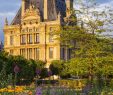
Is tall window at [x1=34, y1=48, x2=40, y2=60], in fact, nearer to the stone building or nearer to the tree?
the stone building

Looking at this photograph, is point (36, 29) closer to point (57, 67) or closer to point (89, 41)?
point (57, 67)

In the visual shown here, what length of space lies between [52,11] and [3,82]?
69.0 metres

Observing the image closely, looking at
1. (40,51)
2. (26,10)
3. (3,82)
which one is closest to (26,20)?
(26,10)

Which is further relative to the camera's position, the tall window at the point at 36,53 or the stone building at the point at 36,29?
the tall window at the point at 36,53

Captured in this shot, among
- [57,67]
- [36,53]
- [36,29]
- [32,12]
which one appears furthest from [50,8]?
[57,67]

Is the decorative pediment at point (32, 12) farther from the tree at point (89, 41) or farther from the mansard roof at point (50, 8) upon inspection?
the tree at point (89, 41)

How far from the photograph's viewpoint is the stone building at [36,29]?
246 ft

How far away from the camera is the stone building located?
75062 mm

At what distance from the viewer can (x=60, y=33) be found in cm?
2644

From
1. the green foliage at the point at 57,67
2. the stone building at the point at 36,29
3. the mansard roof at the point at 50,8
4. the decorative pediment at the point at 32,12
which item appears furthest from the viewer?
the mansard roof at the point at 50,8

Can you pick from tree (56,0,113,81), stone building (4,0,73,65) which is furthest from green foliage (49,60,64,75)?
tree (56,0,113,81)

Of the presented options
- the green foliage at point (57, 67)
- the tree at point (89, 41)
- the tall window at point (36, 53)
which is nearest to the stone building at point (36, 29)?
the tall window at point (36, 53)

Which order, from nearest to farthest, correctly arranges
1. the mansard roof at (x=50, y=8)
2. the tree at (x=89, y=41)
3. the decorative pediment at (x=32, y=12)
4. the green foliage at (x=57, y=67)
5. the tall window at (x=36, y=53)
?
the tree at (x=89, y=41)
the green foliage at (x=57, y=67)
the tall window at (x=36, y=53)
the decorative pediment at (x=32, y=12)
the mansard roof at (x=50, y=8)

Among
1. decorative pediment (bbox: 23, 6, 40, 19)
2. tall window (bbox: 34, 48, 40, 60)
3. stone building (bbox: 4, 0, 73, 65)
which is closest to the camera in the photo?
stone building (bbox: 4, 0, 73, 65)
